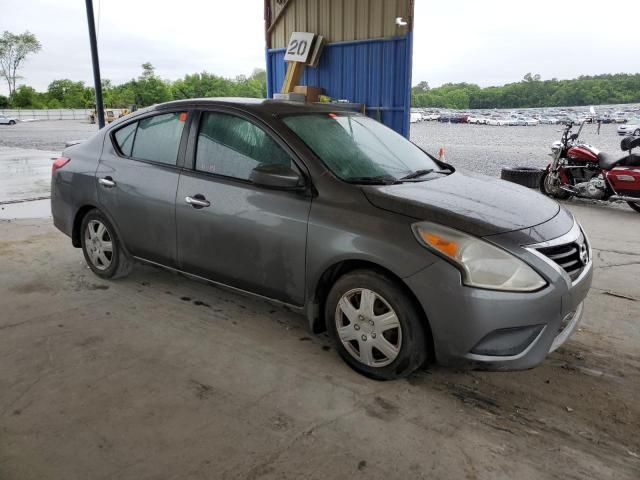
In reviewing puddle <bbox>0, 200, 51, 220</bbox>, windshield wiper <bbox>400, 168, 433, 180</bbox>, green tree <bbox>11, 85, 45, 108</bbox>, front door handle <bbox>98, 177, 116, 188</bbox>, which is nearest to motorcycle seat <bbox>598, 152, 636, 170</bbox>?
windshield wiper <bbox>400, 168, 433, 180</bbox>

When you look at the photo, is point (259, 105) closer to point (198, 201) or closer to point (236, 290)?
point (198, 201)

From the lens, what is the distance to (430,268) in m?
2.47

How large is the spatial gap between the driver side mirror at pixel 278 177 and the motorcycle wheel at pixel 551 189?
22.0 feet

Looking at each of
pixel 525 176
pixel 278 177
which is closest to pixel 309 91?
pixel 525 176

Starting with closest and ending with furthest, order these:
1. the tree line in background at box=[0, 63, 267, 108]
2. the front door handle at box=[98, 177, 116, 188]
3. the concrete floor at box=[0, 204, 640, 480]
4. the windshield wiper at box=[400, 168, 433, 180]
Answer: the concrete floor at box=[0, 204, 640, 480], the windshield wiper at box=[400, 168, 433, 180], the front door handle at box=[98, 177, 116, 188], the tree line in background at box=[0, 63, 267, 108]

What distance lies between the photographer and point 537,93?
249ft

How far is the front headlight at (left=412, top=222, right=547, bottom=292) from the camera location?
7.93 ft

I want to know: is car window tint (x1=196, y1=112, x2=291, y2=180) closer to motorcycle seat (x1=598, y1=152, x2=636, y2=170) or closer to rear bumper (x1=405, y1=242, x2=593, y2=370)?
rear bumper (x1=405, y1=242, x2=593, y2=370)

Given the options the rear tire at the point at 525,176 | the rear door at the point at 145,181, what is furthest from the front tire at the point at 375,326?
the rear tire at the point at 525,176

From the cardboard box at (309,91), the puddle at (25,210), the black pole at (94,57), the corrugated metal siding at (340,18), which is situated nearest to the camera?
the puddle at (25,210)

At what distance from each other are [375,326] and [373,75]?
24.7 ft

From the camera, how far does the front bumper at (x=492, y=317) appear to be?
7.89 ft

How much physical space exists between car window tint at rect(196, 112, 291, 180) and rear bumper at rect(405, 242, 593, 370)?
3.79ft

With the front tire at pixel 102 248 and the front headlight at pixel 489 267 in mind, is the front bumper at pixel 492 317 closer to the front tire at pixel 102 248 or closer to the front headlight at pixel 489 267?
the front headlight at pixel 489 267
